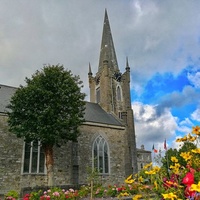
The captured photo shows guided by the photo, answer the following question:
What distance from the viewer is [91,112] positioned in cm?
2538

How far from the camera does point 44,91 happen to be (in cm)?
1510

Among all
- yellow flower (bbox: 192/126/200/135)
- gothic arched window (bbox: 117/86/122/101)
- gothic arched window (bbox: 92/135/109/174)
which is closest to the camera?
yellow flower (bbox: 192/126/200/135)

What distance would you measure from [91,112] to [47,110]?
37.3 ft

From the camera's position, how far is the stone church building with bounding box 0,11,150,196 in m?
17.1

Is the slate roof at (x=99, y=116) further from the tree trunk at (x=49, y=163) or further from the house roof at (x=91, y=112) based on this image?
the tree trunk at (x=49, y=163)

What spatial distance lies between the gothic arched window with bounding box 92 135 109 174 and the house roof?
7.48 ft

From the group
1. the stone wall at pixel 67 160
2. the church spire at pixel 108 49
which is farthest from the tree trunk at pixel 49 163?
the church spire at pixel 108 49

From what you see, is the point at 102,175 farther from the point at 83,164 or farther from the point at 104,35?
the point at 104,35

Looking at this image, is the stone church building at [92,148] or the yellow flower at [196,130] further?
the stone church building at [92,148]

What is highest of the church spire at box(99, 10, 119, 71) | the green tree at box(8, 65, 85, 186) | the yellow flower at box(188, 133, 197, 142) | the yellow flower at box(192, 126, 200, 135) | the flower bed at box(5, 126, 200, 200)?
the church spire at box(99, 10, 119, 71)

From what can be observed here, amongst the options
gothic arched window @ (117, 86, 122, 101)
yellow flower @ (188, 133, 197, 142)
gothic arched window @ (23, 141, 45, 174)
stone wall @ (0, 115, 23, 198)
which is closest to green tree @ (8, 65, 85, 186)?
stone wall @ (0, 115, 23, 198)

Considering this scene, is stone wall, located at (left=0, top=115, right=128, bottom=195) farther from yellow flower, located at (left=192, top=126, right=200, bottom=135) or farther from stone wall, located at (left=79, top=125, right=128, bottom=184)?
yellow flower, located at (left=192, top=126, right=200, bottom=135)

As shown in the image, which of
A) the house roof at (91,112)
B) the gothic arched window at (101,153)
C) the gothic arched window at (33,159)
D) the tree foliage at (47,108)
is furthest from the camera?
the gothic arched window at (101,153)

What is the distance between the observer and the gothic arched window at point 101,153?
21.6 metres
